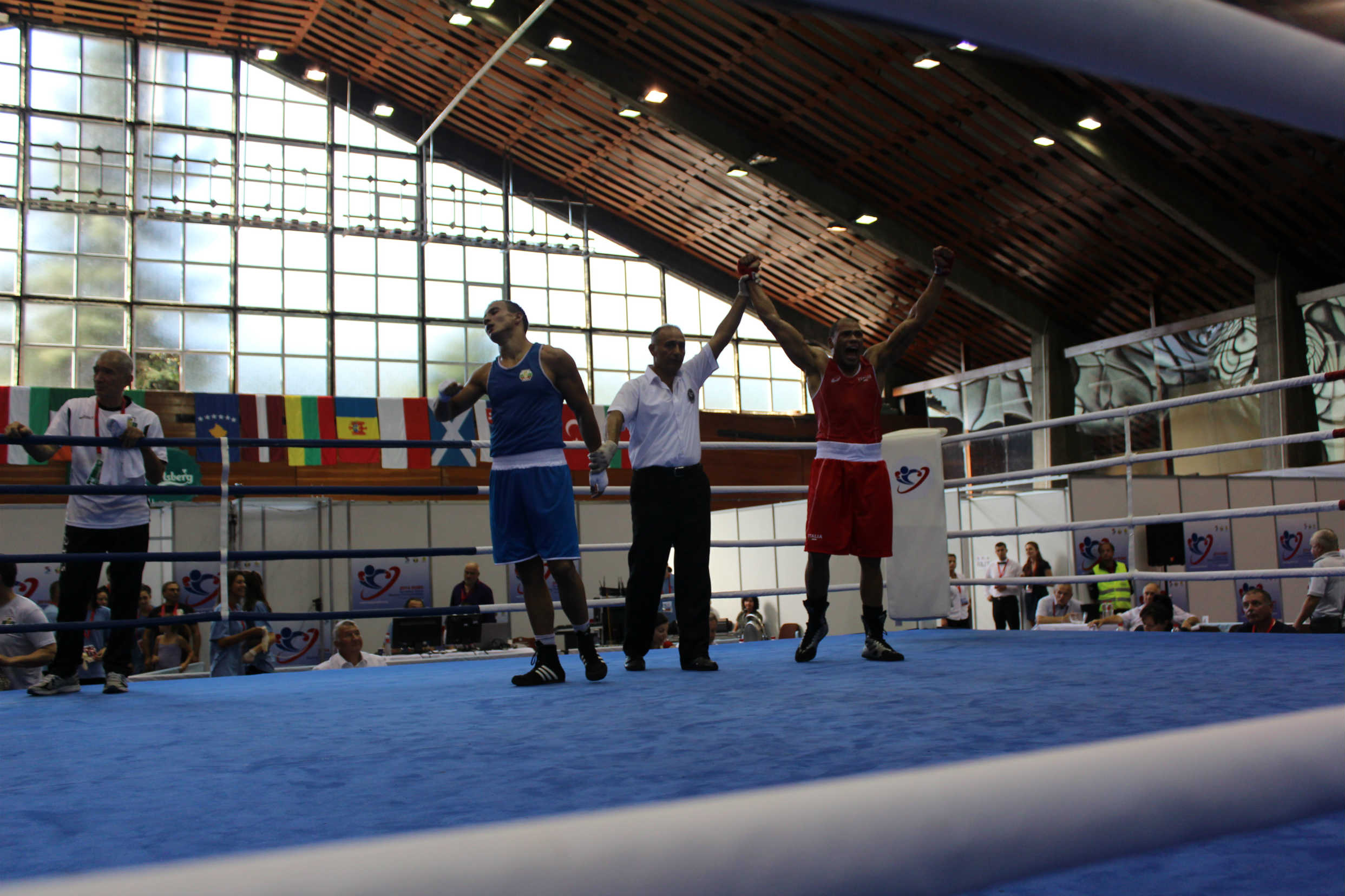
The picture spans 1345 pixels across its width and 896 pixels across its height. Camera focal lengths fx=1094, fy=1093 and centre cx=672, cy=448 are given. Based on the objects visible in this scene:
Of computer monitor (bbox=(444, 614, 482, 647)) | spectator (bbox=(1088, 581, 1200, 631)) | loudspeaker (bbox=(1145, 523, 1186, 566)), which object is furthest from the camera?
loudspeaker (bbox=(1145, 523, 1186, 566))

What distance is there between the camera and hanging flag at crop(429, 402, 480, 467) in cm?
973

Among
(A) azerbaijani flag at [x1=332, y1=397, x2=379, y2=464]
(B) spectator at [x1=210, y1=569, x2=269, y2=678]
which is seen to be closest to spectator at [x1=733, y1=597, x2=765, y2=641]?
(A) azerbaijani flag at [x1=332, y1=397, x2=379, y2=464]

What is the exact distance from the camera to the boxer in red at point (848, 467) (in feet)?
11.8

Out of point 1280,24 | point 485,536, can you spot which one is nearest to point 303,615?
point 1280,24

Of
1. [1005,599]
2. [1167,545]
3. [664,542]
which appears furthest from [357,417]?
[664,542]

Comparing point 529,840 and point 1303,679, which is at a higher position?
point 529,840

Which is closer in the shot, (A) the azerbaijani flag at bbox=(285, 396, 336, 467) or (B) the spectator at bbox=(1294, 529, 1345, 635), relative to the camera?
(B) the spectator at bbox=(1294, 529, 1345, 635)

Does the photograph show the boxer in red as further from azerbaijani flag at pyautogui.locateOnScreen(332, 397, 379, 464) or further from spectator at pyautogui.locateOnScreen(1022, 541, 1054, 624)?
azerbaijani flag at pyautogui.locateOnScreen(332, 397, 379, 464)

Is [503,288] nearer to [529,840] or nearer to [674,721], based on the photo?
[674,721]

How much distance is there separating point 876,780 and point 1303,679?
8.62 ft

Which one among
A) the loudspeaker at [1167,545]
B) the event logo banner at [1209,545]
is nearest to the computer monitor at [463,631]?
the loudspeaker at [1167,545]

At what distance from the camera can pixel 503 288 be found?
1523 cm

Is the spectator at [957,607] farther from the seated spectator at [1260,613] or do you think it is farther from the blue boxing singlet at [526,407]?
the blue boxing singlet at [526,407]

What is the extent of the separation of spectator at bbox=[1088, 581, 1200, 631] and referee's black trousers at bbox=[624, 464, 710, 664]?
324 cm
